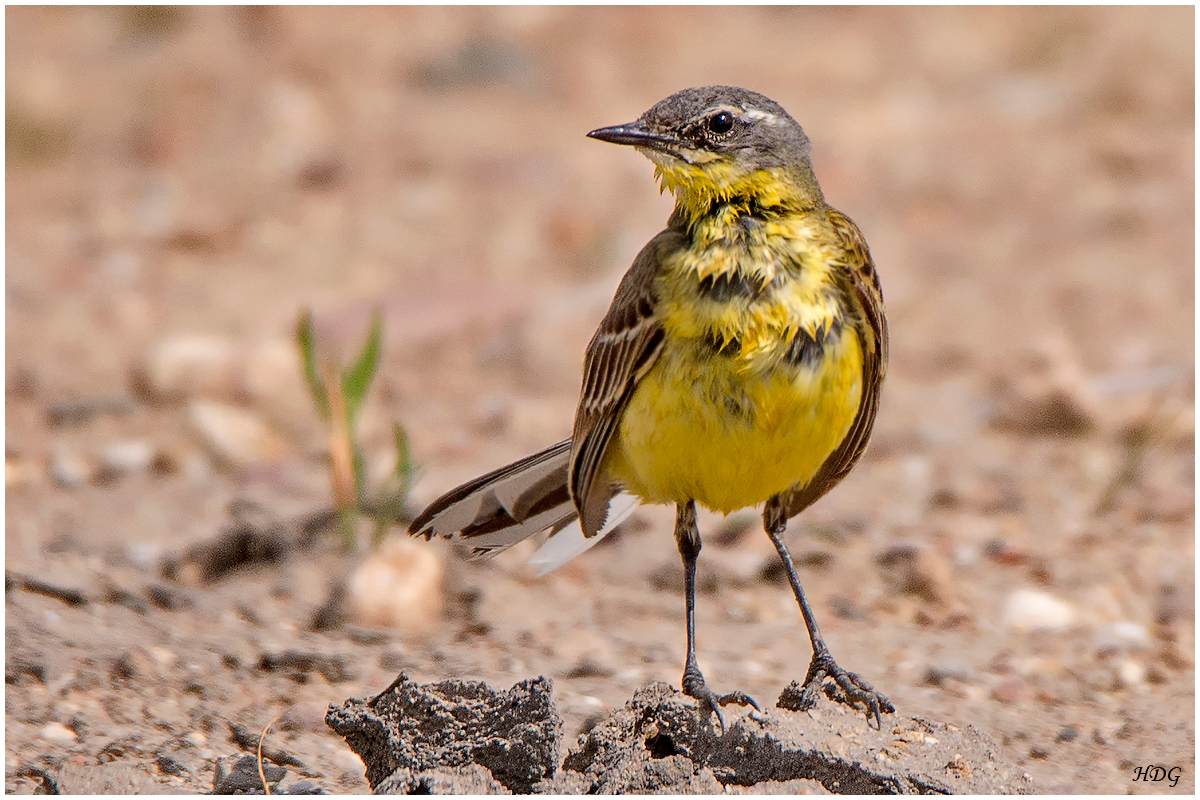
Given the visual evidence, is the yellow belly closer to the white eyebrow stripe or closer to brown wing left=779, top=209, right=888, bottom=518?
brown wing left=779, top=209, right=888, bottom=518

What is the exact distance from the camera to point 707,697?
14.3 feet

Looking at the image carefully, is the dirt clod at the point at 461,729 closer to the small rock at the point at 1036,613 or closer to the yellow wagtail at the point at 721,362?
the yellow wagtail at the point at 721,362

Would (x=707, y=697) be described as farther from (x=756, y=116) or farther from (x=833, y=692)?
(x=756, y=116)

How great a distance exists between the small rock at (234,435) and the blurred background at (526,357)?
0.03 m

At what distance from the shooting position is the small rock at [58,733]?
4.70m

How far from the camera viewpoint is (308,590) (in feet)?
19.9

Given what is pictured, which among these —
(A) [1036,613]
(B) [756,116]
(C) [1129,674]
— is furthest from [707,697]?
(A) [1036,613]

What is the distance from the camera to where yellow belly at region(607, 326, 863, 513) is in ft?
15.1

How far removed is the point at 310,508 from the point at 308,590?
86 centimetres

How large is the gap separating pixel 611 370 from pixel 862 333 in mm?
798

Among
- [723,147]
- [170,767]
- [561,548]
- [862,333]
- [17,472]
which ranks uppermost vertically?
[17,472]

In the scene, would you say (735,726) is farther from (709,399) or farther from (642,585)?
(642,585)

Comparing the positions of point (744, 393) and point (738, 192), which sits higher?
point (738, 192)

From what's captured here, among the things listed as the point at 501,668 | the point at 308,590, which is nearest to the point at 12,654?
the point at 308,590
